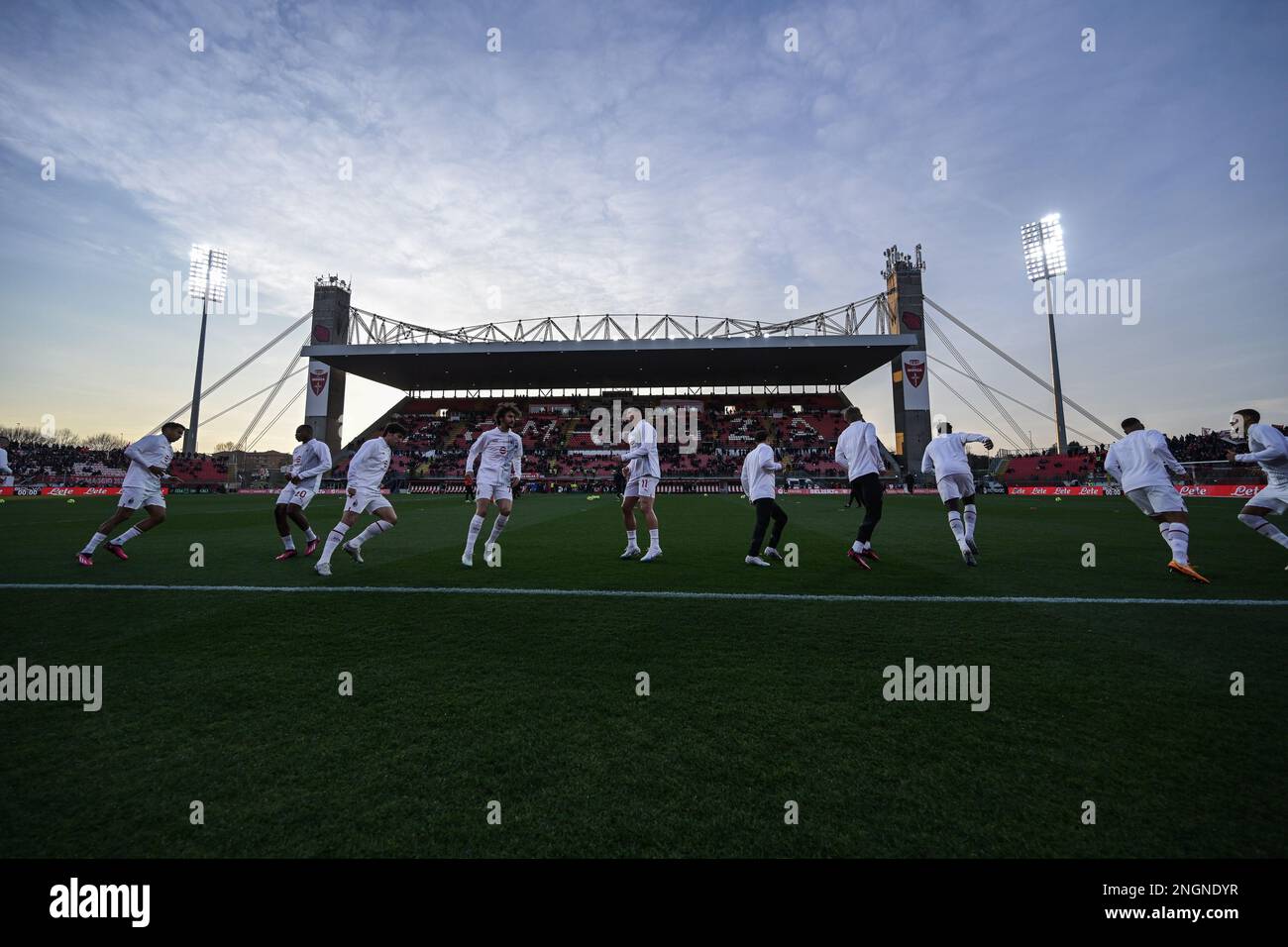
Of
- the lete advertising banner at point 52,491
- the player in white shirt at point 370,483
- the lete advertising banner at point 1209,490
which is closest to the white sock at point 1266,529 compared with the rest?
the player in white shirt at point 370,483

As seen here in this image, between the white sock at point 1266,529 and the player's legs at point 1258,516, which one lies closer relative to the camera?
the white sock at point 1266,529

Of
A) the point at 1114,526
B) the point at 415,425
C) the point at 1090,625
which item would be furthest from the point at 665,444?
the point at 1090,625

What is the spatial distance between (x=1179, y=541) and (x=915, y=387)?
151 ft

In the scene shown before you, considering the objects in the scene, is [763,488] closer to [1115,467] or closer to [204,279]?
[1115,467]

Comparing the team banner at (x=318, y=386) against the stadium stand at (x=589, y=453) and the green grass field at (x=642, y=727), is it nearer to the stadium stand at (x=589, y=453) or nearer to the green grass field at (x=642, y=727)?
the stadium stand at (x=589, y=453)

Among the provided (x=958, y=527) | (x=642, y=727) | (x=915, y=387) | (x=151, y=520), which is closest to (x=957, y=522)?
(x=958, y=527)

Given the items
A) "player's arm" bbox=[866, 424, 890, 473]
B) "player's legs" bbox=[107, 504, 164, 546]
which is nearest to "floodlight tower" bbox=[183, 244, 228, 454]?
"player's legs" bbox=[107, 504, 164, 546]

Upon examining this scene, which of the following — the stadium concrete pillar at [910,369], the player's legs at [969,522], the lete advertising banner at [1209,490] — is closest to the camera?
the player's legs at [969,522]

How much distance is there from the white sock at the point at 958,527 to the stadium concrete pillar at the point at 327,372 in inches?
2006

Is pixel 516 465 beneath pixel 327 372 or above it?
beneath

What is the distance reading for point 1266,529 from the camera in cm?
680

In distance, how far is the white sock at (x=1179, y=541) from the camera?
6102 millimetres

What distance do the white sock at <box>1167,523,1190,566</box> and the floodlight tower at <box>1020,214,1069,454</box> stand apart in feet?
141
